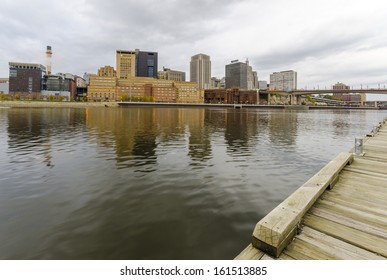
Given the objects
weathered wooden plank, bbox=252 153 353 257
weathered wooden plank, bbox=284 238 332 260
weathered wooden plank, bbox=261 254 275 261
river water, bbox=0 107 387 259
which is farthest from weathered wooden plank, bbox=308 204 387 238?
weathered wooden plank, bbox=261 254 275 261

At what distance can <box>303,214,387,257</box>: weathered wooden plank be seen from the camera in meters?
5.59

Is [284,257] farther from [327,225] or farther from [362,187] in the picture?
[362,187]

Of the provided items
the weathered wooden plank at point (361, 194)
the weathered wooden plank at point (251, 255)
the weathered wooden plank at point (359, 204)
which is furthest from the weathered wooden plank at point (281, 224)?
the weathered wooden plank at point (361, 194)

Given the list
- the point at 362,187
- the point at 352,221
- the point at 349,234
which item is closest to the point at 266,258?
→ the point at 349,234

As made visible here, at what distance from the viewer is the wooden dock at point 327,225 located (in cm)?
529

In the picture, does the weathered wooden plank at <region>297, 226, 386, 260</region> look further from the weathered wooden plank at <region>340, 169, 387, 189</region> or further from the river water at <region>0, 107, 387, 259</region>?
the weathered wooden plank at <region>340, 169, 387, 189</region>

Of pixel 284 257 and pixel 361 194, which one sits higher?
pixel 361 194

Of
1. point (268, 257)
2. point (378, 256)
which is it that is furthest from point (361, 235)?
point (268, 257)

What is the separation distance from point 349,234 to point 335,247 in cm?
92

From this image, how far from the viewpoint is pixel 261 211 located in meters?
9.46

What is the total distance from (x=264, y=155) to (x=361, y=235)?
14434 millimetres

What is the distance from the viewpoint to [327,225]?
654 centimetres

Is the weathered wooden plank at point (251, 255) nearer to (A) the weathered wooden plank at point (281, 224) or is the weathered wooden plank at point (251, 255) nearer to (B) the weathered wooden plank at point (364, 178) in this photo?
(A) the weathered wooden plank at point (281, 224)

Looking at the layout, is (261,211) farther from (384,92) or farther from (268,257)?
(384,92)
